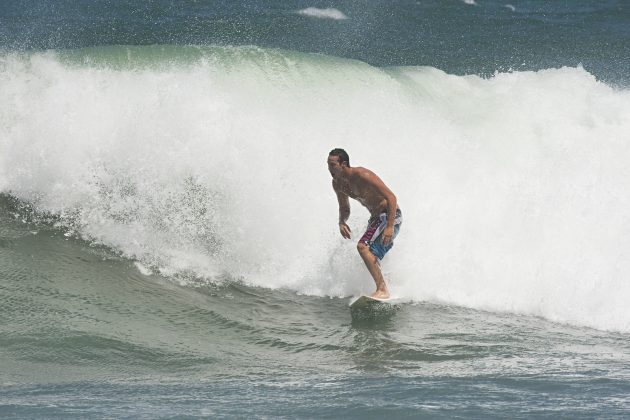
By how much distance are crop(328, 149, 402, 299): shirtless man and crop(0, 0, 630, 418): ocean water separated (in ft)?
1.61

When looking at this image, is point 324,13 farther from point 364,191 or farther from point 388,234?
Result: point 388,234

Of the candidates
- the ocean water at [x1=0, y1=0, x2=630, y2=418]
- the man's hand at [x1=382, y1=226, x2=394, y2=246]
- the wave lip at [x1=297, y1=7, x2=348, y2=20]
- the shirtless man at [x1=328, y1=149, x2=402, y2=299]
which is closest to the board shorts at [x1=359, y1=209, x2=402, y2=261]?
the shirtless man at [x1=328, y1=149, x2=402, y2=299]

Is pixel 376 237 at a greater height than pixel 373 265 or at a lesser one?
greater

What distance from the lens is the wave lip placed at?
67.2 ft

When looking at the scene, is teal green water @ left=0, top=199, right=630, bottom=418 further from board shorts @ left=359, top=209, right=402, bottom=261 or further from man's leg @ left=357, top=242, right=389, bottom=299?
board shorts @ left=359, top=209, right=402, bottom=261

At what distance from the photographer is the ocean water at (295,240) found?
5523 mm

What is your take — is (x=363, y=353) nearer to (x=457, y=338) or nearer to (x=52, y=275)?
(x=457, y=338)

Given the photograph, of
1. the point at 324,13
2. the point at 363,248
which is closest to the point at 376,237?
the point at 363,248

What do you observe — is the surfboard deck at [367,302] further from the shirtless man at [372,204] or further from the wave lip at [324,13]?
the wave lip at [324,13]

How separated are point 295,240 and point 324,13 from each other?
1269 centimetres

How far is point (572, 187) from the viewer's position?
10.5 m

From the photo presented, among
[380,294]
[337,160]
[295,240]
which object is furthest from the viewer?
[295,240]

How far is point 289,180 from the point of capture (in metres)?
9.73

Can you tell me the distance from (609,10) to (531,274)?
16.2 m
